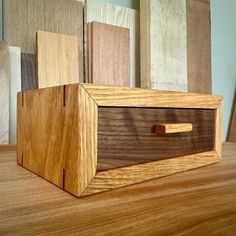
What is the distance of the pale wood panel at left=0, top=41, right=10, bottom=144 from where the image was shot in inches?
30.1

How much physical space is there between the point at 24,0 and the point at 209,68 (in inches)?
34.9

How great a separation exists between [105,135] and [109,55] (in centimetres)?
63

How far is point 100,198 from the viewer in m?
0.32

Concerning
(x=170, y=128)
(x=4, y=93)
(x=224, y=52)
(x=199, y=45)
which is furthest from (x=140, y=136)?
(x=224, y=52)

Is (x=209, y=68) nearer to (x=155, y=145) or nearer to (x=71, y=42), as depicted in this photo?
(x=71, y=42)

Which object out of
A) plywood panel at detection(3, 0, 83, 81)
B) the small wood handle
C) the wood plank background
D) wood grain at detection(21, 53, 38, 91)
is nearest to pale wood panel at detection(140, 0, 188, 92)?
the wood plank background

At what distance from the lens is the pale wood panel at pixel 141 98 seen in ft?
1.09

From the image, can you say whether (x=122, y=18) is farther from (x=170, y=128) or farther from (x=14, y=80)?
(x=170, y=128)

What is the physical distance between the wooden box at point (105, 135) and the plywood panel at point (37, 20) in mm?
409

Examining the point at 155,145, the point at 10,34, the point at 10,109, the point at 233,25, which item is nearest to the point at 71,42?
the point at 10,34

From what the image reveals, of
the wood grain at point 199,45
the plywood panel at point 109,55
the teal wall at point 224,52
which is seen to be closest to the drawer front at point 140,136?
the plywood panel at point 109,55

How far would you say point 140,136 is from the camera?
0.39 m

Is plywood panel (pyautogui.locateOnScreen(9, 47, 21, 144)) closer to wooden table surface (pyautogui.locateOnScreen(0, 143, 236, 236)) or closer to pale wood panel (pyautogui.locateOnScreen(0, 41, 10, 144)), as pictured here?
pale wood panel (pyautogui.locateOnScreen(0, 41, 10, 144))

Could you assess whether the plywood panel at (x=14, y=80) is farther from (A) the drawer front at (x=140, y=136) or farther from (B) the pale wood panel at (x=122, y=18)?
(A) the drawer front at (x=140, y=136)
